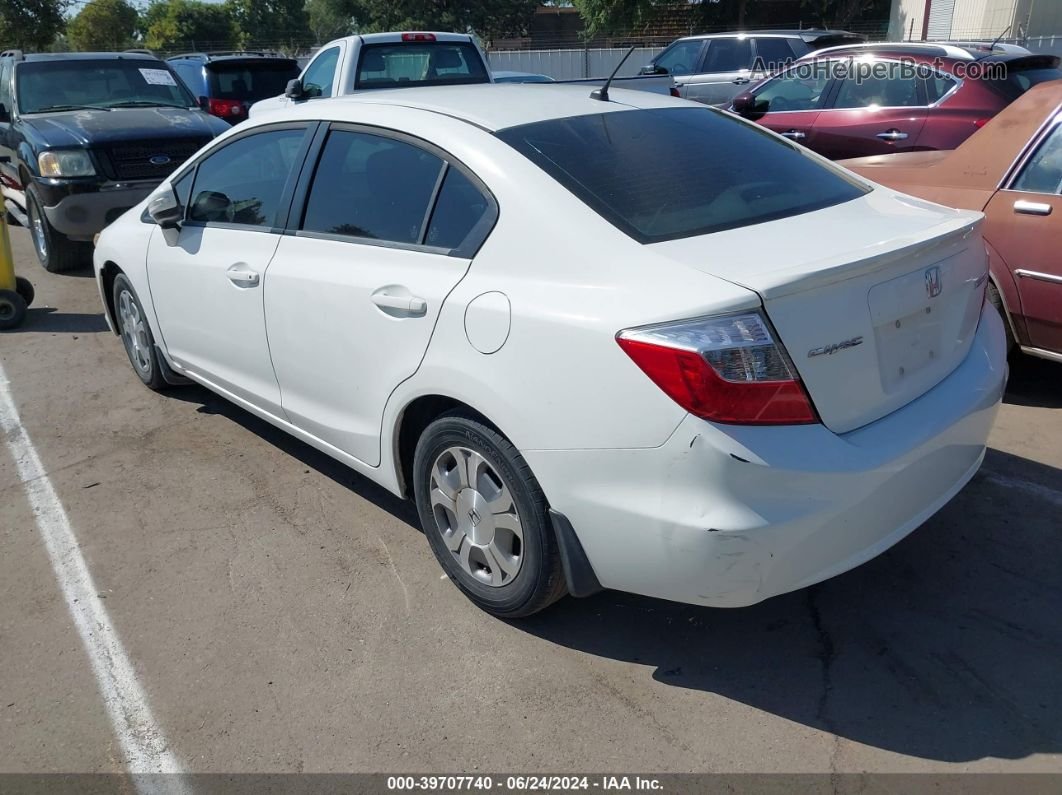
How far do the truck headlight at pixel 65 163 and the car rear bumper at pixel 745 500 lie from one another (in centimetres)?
663

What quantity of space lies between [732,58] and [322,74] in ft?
21.1

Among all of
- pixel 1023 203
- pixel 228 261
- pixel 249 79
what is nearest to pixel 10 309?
pixel 228 261

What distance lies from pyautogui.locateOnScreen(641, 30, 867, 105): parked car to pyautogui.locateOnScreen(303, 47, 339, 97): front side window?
5.27 meters

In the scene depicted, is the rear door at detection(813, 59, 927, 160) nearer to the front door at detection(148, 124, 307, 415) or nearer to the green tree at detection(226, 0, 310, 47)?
the front door at detection(148, 124, 307, 415)

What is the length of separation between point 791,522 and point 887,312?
0.72m

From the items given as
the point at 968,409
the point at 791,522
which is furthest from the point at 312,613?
the point at 968,409

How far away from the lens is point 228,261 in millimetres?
4102

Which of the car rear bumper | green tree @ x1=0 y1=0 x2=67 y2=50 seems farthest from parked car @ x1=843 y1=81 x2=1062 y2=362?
green tree @ x1=0 y1=0 x2=67 y2=50

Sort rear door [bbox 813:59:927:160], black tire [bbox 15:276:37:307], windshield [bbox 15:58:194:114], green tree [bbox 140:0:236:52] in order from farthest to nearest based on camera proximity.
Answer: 1. green tree [bbox 140:0:236:52]
2. windshield [bbox 15:58:194:114]
3. rear door [bbox 813:59:927:160]
4. black tire [bbox 15:276:37:307]

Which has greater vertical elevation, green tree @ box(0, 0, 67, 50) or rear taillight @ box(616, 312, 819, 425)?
green tree @ box(0, 0, 67, 50)

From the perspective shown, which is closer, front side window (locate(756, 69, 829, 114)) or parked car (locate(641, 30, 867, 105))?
front side window (locate(756, 69, 829, 114))

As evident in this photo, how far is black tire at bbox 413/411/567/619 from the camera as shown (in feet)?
9.38

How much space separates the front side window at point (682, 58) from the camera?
1405cm

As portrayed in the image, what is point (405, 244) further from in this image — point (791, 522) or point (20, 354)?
point (20, 354)
